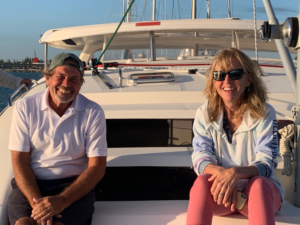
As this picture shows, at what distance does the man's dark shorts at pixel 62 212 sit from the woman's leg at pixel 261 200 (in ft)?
2.96

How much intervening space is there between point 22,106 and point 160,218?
1.08 meters

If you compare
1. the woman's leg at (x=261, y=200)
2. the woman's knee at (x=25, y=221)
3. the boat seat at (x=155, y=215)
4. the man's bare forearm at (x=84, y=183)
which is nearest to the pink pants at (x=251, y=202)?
the woman's leg at (x=261, y=200)

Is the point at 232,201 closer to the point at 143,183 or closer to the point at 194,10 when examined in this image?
the point at 143,183

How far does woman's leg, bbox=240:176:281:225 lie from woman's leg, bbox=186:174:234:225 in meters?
0.20

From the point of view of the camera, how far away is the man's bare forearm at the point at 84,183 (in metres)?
2.10

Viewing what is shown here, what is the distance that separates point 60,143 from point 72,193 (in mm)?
327

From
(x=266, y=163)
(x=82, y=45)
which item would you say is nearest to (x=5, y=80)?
(x=82, y=45)

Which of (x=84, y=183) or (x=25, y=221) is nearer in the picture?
(x=25, y=221)

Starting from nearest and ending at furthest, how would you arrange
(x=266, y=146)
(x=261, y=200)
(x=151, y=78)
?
(x=261, y=200)
(x=266, y=146)
(x=151, y=78)

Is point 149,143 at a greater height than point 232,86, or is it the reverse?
point 232,86

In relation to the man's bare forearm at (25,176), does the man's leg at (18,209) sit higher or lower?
lower

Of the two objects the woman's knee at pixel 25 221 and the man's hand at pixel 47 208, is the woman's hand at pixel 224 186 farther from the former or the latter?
the woman's knee at pixel 25 221

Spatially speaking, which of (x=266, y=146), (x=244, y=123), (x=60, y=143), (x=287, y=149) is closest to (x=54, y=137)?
(x=60, y=143)

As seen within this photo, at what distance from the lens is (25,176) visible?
2.17 metres
